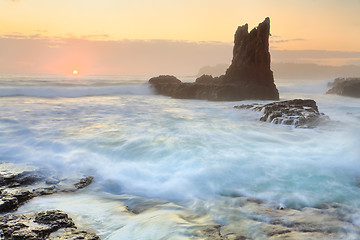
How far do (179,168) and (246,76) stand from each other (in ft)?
72.4

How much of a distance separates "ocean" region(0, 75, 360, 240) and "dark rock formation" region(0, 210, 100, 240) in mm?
357

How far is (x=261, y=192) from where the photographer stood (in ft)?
16.1

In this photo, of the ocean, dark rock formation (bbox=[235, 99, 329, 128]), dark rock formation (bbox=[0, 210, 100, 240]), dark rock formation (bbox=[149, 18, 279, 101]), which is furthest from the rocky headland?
dark rock formation (bbox=[149, 18, 279, 101])

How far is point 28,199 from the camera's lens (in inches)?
169

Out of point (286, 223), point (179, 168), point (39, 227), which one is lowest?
point (179, 168)

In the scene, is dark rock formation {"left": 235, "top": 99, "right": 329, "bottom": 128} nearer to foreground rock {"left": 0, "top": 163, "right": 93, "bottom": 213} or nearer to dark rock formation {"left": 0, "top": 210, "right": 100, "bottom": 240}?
foreground rock {"left": 0, "top": 163, "right": 93, "bottom": 213}

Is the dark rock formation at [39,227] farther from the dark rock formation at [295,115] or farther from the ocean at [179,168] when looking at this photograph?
the dark rock formation at [295,115]

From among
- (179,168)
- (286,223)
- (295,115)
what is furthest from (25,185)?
(295,115)

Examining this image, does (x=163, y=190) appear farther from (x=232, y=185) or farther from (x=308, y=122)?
(x=308, y=122)

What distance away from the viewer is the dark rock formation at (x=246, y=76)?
82.5 ft

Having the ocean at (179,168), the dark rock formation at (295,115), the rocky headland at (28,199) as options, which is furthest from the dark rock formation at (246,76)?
the rocky headland at (28,199)

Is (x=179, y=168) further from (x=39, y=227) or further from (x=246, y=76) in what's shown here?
(x=246, y=76)

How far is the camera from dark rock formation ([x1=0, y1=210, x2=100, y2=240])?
2.91m

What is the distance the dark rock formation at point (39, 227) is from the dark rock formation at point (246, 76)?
2217 centimetres
